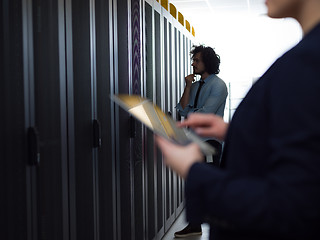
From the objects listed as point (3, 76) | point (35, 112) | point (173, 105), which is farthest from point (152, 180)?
point (3, 76)

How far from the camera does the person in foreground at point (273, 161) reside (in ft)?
1.94

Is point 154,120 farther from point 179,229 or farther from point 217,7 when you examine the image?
point 217,7

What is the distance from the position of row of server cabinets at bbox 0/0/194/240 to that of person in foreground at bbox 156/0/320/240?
17 centimetres

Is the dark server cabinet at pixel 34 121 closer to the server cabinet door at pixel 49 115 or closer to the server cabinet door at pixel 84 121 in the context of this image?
the server cabinet door at pixel 49 115

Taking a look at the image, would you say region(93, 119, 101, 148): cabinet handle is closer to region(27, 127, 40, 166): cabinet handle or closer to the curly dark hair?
region(27, 127, 40, 166): cabinet handle

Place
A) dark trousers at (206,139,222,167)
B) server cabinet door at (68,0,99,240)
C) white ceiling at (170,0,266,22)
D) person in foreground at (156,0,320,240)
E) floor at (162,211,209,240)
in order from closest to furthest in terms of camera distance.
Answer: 1. person in foreground at (156,0,320,240)
2. server cabinet door at (68,0,99,240)
3. dark trousers at (206,139,222,167)
4. floor at (162,211,209,240)
5. white ceiling at (170,0,266,22)

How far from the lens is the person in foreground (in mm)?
591

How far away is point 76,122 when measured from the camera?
1.97 m

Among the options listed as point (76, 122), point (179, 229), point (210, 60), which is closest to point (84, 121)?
point (76, 122)

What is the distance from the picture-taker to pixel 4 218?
54.8 inches

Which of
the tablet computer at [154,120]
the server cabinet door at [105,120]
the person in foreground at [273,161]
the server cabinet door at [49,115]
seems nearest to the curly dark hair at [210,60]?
the server cabinet door at [105,120]

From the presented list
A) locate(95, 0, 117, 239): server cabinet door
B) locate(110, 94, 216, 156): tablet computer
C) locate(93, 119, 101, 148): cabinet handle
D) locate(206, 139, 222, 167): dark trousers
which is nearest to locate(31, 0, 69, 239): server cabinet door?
locate(93, 119, 101, 148): cabinet handle

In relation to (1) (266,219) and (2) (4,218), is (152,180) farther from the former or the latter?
(1) (266,219)

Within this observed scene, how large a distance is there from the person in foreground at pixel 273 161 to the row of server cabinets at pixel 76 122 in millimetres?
167
